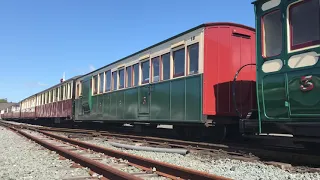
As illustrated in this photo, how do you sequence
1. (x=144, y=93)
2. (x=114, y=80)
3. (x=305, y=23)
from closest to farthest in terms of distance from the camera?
(x=305, y=23)
(x=144, y=93)
(x=114, y=80)

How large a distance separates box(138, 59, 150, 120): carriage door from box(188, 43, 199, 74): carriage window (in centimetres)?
230

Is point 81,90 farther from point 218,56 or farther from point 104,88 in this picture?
point 218,56

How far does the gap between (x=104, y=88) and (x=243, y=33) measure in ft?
25.7

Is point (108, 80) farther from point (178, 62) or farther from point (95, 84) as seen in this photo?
point (178, 62)

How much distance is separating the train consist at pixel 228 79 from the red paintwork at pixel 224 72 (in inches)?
1.0

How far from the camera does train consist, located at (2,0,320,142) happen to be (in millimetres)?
5801

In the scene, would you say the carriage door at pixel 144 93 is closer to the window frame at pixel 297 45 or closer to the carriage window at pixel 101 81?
the carriage window at pixel 101 81

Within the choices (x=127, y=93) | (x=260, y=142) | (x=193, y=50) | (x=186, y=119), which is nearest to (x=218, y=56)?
(x=193, y=50)

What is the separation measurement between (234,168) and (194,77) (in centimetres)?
365

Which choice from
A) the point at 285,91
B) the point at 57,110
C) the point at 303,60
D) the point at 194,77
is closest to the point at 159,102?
the point at 194,77

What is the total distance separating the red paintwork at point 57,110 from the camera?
21344 millimetres

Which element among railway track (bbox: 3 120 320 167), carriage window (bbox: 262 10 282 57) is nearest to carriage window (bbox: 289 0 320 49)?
carriage window (bbox: 262 10 282 57)

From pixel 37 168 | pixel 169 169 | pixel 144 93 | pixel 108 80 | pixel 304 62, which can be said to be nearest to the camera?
pixel 169 169

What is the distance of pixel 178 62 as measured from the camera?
9891mm
